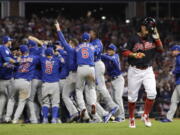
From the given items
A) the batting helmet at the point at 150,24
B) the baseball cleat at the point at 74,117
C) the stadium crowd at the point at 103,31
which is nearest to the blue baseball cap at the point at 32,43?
the baseball cleat at the point at 74,117

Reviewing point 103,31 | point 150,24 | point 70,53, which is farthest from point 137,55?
point 103,31

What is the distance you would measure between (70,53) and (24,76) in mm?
1594

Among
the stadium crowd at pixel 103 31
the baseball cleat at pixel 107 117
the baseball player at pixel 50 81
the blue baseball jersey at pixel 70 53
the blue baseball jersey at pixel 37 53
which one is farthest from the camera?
the stadium crowd at pixel 103 31

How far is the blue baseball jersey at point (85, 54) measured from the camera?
49.3 ft

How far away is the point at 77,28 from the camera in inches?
1203

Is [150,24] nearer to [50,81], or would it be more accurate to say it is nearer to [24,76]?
[50,81]

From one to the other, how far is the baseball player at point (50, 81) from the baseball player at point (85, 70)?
1040mm

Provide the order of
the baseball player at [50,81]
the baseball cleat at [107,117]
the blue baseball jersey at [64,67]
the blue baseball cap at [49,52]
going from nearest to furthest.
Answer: the baseball cleat at [107,117] < the blue baseball cap at [49,52] < the baseball player at [50,81] < the blue baseball jersey at [64,67]

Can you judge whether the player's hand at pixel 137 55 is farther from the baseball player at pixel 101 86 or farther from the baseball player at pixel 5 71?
the baseball player at pixel 5 71

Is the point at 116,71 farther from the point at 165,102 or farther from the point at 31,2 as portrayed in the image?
the point at 31,2

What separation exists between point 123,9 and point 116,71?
1971 cm

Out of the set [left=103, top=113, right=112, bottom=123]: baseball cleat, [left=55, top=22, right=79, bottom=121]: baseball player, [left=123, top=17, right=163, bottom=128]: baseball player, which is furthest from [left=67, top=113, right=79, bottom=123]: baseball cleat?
[left=123, top=17, right=163, bottom=128]: baseball player

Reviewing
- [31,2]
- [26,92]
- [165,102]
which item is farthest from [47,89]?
[31,2]

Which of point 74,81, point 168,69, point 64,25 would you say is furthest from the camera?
point 64,25
